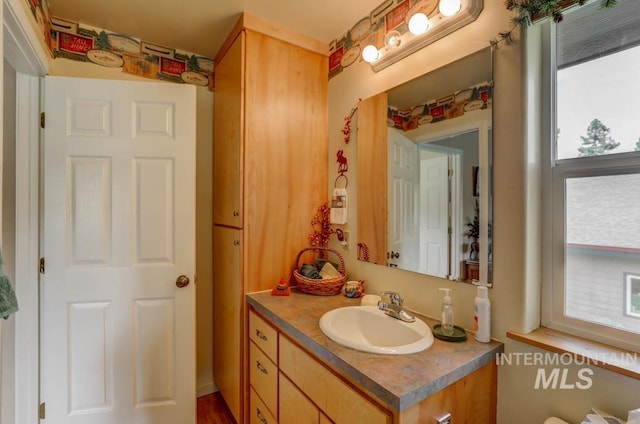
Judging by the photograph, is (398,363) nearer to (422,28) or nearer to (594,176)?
(594,176)

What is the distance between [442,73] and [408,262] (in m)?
0.85

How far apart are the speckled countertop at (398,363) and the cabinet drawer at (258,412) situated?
0.49 meters

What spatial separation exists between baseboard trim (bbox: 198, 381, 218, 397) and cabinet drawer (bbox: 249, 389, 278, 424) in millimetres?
634

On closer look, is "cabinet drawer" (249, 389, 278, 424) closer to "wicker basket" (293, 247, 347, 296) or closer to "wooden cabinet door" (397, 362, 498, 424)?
"wicker basket" (293, 247, 347, 296)

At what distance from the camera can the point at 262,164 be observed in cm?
172

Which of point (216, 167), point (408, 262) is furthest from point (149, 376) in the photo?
point (408, 262)

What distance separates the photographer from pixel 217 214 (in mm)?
2072

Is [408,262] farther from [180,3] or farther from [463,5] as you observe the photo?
[180,3]

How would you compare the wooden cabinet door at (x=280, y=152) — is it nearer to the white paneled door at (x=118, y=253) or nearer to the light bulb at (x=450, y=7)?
the white paneled door at (x=118, y=253)

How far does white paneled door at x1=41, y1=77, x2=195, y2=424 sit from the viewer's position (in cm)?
151

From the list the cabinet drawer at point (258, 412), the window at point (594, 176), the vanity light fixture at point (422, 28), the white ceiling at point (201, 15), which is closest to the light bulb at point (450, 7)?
the vanity light fixture at point (422, 28)

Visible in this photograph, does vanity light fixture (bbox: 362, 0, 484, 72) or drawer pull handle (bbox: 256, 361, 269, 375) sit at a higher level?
vanity light fixture (bbox: 362, 0, 484, 72)

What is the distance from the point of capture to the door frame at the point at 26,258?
1.40m

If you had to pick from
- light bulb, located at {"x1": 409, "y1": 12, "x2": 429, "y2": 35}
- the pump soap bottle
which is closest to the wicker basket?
the pump soap bottle
